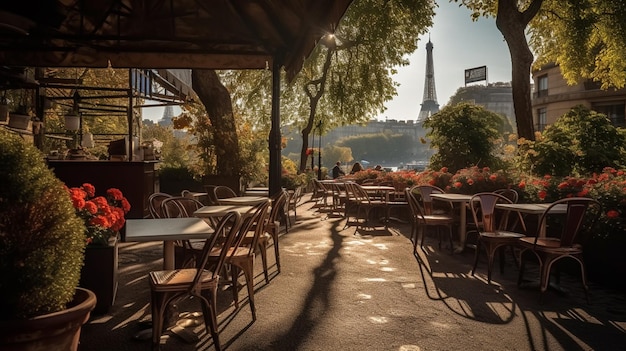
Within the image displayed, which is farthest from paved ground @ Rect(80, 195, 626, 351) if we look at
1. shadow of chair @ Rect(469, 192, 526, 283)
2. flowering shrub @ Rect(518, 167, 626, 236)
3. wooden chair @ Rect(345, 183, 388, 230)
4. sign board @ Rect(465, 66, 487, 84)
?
sign board @ Rect(465, 66, 487, 84)

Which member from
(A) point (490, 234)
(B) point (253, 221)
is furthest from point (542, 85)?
(B) point (253, 221)

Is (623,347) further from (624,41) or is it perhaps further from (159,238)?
(624,41)

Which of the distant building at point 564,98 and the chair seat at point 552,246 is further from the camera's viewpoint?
the distant building at point 564,98

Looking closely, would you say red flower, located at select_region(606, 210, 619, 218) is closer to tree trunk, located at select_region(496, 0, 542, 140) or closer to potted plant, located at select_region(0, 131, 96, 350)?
potted plant, located at select_region(0, 131, 96, 350)

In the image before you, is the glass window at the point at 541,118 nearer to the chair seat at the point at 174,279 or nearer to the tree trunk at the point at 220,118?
the tree trunk at the point at 220,118

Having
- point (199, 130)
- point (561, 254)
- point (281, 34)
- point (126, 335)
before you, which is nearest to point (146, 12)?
point (281, 34)

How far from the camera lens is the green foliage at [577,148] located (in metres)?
9.37

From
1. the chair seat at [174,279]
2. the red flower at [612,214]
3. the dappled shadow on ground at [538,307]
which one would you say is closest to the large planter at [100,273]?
the chair seat at [174,279]

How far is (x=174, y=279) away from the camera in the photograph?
321 cm

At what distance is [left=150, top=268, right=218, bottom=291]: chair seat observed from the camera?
3.03m

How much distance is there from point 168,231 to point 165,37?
4.94m

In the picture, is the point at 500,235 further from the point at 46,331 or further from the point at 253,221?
the point at 46,331

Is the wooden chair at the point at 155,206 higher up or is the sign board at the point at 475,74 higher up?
the sign board at the point at 475,74

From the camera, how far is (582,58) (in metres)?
17.3
